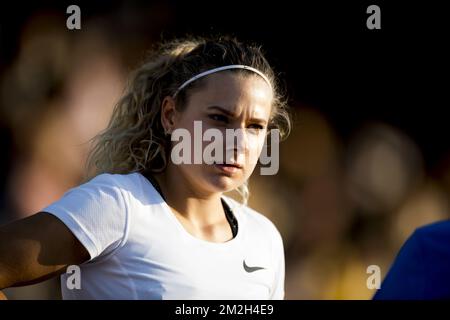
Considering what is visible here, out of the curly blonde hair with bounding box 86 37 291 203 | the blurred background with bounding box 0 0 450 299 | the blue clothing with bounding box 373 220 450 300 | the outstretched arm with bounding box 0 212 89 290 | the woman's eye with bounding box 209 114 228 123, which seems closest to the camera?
the blue clothing with bounding box 373 220 450 300

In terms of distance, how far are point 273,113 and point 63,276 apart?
722 mm

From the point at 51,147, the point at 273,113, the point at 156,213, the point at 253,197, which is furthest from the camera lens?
the point at 253,197

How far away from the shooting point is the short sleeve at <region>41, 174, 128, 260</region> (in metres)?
1.30

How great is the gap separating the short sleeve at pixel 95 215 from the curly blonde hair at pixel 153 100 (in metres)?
0.24

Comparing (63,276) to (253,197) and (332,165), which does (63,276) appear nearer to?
(253,197)

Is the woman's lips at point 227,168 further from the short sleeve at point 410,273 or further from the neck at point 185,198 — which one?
the short sleeve at point 410,273

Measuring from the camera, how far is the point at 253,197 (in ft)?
9.66

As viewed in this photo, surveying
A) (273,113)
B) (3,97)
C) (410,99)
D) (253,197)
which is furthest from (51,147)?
(410,99)

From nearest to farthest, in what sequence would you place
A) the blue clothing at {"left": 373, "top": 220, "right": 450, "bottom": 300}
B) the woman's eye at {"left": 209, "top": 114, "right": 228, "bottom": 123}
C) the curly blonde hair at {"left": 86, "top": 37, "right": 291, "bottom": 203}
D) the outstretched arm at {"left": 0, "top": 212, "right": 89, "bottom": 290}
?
1. the blue clothing at {"left": 373, "top": 220, "right": 450, "bottom": 300}
2. the outstretched arm at {"left": 0, "top": 212, "right": 89, "bottom": 290}
3. the woman's eye at {"left": 209, "top": 114, "right": 228, "bottom": 123}
4. the curly blonde hair at {"left": 86, "top": 37, "right": 291, "bottom": 203}

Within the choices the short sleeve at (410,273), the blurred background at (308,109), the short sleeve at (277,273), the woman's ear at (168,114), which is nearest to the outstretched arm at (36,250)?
the woman's ear at (168,114)

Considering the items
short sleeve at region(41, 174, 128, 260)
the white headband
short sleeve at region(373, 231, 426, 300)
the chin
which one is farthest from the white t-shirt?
short sleeve at region(373, 231, 426, 300)

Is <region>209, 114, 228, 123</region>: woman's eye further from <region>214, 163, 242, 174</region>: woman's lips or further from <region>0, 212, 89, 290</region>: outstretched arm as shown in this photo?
<region>0, 212, 89, 290</region>: outstretched arm

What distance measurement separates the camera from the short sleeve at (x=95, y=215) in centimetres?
130

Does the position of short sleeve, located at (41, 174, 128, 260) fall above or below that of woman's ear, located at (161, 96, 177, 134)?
below
